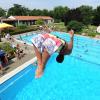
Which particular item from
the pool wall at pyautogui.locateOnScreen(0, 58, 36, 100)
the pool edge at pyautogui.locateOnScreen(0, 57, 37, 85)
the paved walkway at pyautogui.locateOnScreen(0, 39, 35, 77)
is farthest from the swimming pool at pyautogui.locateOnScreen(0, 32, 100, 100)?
the paved walkway at pyautogui.locateOnScreen(0, 39, 35, 77)

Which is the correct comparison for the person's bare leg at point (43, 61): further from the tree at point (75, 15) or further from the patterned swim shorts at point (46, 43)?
the tree at point (75, 15)

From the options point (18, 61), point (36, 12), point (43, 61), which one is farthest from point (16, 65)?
point (36, 12)

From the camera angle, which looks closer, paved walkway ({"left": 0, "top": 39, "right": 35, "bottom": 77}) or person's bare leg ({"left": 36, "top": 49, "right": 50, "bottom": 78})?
person's bare leg ({"left": 36, "top": 49, "right": 50, "bottom": 78})

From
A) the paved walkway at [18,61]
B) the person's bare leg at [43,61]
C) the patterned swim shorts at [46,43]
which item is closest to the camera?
the patterned swim shorts at [46,43]

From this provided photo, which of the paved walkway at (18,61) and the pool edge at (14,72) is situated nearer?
the pool edge at (14,72)

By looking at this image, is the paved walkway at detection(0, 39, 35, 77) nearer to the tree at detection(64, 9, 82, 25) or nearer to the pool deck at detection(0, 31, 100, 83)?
the pool deck at detection(0, 31, 100, 83)

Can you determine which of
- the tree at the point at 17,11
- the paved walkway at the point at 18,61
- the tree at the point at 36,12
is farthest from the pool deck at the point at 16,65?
the tree at the point at 17,11

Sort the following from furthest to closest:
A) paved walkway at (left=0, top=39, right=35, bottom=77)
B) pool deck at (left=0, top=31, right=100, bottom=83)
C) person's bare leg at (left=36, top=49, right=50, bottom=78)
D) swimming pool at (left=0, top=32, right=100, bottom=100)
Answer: paved walkway at (left=0, top=39, right=35, bottom=77)
pool deck at (left=0, top=31, right=100, bottom=83)
swimming pool at (left=0, top=32, right=100, bottom=100)
person's bare leg at (left=36, top=49, right=50, bottom=78)

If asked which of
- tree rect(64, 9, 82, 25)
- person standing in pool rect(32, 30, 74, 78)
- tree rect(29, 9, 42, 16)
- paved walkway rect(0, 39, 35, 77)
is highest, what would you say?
person standing in pool rect(32, 30, 74, 78)

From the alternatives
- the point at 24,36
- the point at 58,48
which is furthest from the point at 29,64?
the point at 24,36

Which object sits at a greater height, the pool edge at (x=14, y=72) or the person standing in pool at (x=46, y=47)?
the person standing in pool at (x=46, y=47)

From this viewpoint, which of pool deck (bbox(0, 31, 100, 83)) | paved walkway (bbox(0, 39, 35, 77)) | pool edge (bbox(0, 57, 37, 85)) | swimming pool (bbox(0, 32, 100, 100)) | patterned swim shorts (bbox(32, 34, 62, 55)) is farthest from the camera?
paved walkway (bbox(0, 39, 35, 77))

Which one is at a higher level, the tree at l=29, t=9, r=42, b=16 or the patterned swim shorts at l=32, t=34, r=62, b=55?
the patterned swim shorts at l=32, t=34, r=62, b=55

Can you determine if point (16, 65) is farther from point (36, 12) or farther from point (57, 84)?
point (36, 12)
